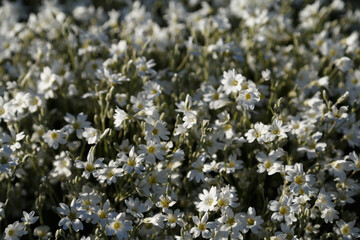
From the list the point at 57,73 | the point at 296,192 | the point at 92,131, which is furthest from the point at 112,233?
the point at 57,73

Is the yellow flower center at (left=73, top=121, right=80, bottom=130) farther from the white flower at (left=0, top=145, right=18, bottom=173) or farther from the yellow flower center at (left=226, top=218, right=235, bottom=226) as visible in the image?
the yellow flower center at (left=226, top=218, right=235, bottom=226)

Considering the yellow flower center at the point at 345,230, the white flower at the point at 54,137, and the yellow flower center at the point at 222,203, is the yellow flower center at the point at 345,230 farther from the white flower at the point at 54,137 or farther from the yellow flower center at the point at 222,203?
the white flower at the point at 54,137

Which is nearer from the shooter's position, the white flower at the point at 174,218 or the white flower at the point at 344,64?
the white flower at the point at 174,218

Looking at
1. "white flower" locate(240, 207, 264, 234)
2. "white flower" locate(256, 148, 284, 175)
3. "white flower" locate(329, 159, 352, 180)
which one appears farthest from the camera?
"white flower" locate(329, 159, 352, 180)

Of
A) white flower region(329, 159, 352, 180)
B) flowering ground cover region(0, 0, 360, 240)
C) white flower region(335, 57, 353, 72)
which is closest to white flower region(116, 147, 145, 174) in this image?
flowering ground cover region(0, 0, 360, 240)

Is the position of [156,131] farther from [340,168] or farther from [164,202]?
[340,168]

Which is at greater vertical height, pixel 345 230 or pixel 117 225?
pixel 117 225

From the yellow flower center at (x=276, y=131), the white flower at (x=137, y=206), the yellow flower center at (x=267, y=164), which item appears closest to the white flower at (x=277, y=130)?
the yellow flower center at (x=276, y=131)

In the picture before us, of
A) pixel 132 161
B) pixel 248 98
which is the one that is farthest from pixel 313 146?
pixel 132 161
